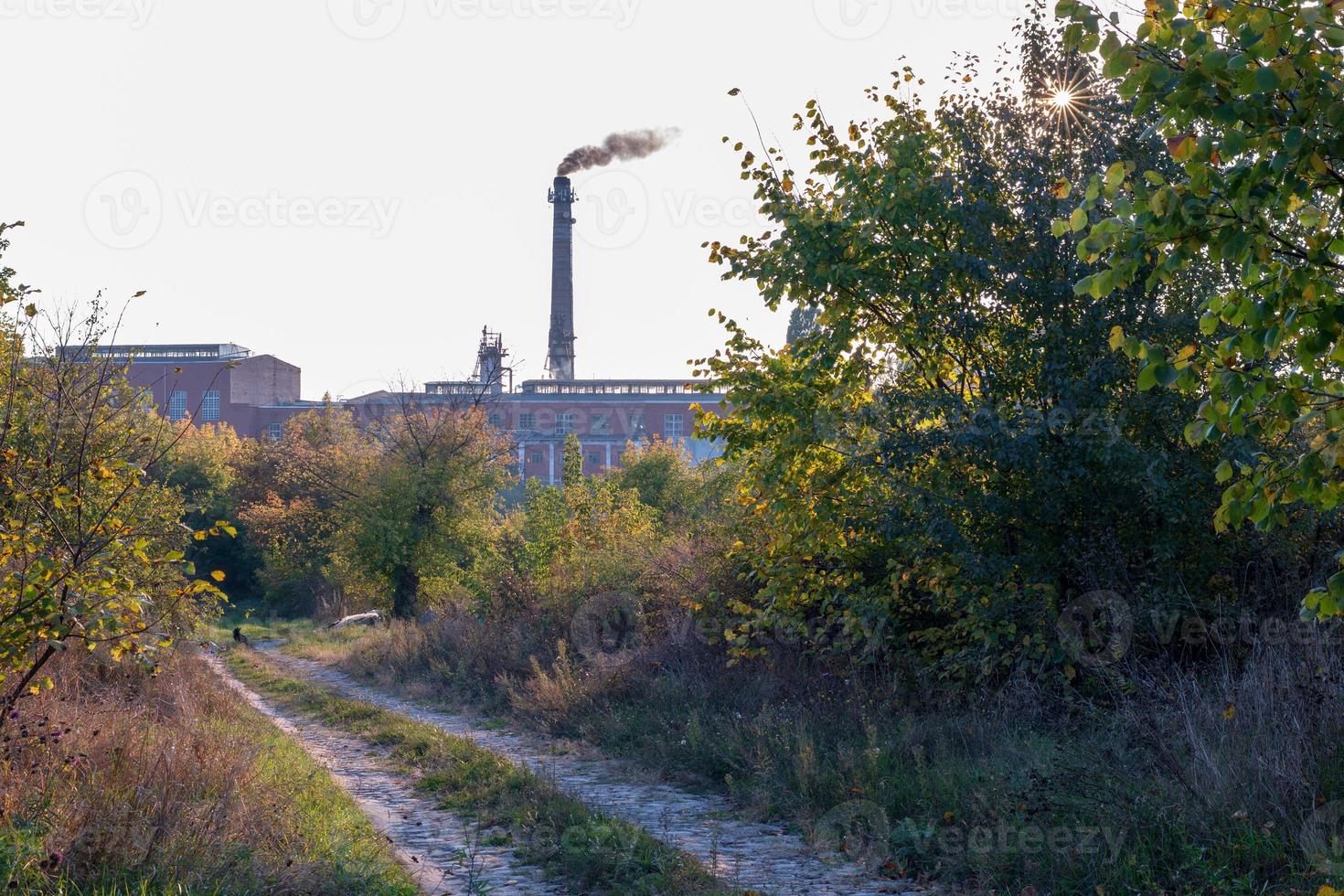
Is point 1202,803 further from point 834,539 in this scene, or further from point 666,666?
point 666,666

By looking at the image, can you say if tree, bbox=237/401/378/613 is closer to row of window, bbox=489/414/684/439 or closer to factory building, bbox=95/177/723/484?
factory building, bbox=95/177/723/484

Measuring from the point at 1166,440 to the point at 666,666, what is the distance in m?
6.69

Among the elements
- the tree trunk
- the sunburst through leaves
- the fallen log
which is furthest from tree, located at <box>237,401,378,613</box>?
the sunburst through leaves

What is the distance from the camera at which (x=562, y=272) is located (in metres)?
67.9

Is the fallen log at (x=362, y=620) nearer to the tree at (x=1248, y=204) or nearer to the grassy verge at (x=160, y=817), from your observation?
the grassy verge at (x=160, y=817)

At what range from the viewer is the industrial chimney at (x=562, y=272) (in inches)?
2589

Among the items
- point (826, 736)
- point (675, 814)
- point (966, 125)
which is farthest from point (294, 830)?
point (966, 125)

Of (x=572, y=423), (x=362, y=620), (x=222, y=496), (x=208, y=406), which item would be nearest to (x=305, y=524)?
(x=222, y=496)

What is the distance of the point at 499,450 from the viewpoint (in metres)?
36.8

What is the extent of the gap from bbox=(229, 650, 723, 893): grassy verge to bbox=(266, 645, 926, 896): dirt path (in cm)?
33

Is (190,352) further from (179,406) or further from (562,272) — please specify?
(562,272)

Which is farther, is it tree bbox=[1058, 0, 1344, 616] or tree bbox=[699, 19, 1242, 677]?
tree bbox=[699, 19, 1242, 677]

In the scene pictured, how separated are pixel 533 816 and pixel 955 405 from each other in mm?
5227

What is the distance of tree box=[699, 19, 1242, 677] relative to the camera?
1003 cm
